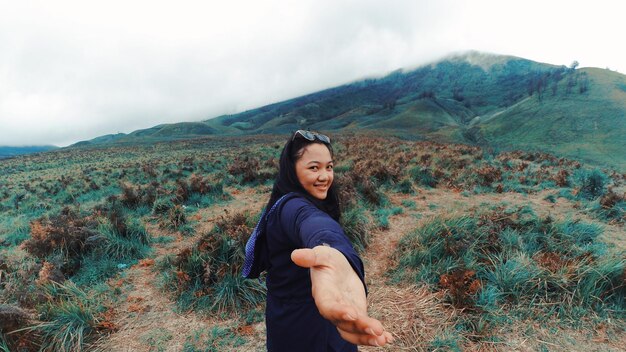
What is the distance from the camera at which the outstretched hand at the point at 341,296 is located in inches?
34.1

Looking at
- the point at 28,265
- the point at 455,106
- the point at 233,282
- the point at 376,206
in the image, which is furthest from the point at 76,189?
the point at 455,106

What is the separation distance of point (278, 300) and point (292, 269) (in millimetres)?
339

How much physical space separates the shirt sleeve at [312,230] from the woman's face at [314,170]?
14 centimetres

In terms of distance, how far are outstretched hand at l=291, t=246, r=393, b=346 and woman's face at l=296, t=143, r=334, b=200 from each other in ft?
2.30

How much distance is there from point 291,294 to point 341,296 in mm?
1006

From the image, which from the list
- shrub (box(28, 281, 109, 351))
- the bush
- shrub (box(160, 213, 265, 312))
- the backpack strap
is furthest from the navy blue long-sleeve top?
shrub (box(28, 281, 109, 351))

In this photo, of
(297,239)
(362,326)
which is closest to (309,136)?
(297,239)

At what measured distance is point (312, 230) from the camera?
4.75 feet

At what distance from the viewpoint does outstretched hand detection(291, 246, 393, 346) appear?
87cm

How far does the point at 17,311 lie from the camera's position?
3.34 m

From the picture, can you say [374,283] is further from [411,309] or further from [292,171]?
[292,171]

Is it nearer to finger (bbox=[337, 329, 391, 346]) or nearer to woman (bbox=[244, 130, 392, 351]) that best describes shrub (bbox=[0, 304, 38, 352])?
woman (bbox=[244, 130, 392, 351])

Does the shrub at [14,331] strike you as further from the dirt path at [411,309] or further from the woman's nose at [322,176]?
the woman's nose at [322,176]

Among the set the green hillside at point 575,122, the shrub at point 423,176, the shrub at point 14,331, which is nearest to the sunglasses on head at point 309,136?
the shrub at point 14,331
